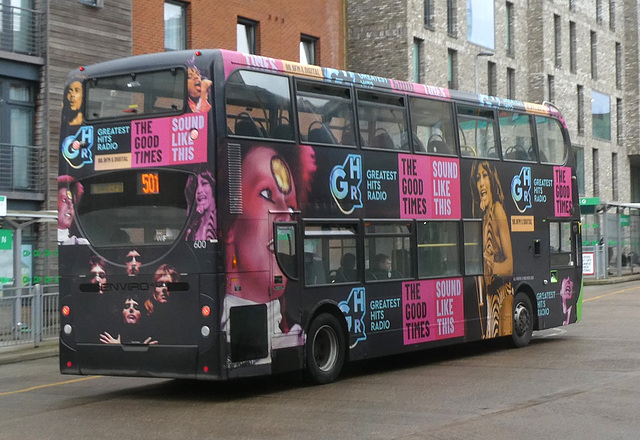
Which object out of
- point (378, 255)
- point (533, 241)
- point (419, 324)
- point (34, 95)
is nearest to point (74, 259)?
point (378, 255)

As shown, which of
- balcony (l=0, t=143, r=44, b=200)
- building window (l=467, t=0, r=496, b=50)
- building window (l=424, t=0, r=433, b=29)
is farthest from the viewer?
building window (l=467, t=0, r=496, b=50)

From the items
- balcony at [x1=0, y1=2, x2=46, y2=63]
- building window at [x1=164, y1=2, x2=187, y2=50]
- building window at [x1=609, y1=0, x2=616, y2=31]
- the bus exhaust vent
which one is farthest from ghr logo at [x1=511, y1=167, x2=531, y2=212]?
building window at [x1=609, y1=0, x2=616, y2=31]

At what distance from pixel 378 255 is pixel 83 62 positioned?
13.0 meters

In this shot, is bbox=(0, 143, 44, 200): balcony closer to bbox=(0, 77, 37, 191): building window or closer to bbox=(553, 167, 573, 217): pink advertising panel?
bbox=(0, 77, 37, 191): building window

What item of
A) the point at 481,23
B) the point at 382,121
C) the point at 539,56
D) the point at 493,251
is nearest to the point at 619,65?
the point at 539,56

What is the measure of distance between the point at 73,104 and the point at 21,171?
11812mm

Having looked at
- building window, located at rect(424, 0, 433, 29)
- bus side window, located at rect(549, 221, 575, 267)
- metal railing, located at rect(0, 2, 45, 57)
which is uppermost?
building window, located at rect(424, 0, 433, 29)

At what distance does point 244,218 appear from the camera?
40.2 ft

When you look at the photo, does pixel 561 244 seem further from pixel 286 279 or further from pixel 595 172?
pixel 595 172

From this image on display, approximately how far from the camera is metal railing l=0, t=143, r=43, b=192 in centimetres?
2389

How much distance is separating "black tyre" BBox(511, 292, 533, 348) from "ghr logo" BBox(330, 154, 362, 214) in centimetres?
486

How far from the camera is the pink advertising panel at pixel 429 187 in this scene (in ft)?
50.0

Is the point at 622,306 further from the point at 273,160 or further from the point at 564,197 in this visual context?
the point at 273,160

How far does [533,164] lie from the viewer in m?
18.4
